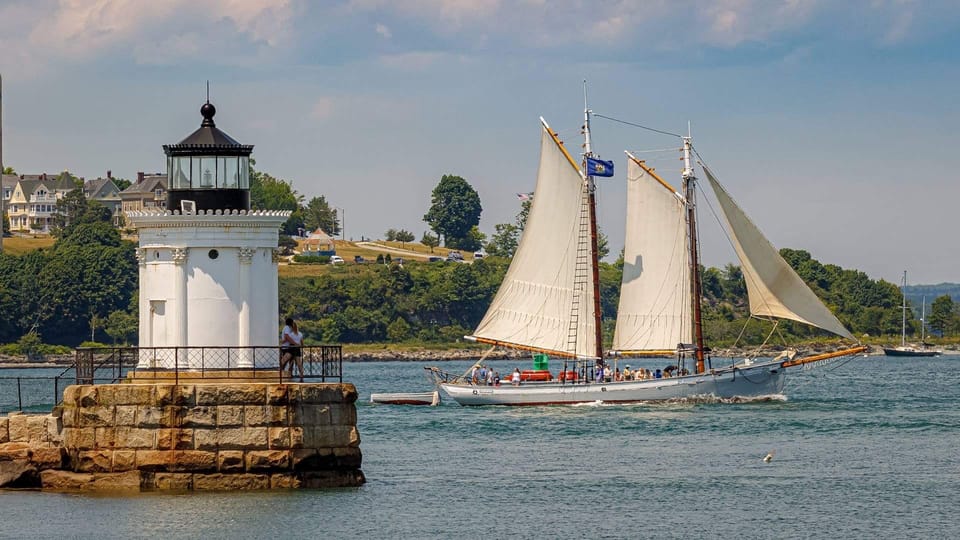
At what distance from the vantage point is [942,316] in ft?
633

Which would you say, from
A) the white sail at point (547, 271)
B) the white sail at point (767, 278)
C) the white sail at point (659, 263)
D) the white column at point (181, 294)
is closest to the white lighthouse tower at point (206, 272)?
the white column at point (181, 294)

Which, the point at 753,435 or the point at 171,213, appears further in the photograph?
the point at 753,435

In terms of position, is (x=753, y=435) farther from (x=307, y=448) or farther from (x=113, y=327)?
(x=113, y=327)

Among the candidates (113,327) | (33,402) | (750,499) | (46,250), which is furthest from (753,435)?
(46,250)

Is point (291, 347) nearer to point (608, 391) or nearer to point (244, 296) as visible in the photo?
point (244, 296)

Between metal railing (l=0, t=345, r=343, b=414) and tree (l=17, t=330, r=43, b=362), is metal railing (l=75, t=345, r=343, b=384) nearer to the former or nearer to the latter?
metal railing (l=0, t=345, r=343, b=414)

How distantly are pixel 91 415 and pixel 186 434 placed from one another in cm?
166

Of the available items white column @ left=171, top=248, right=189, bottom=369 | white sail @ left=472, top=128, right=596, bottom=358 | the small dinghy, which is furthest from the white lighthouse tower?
the small dinghy

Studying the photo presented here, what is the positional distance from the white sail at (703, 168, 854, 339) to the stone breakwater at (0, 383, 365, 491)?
40.0 metres

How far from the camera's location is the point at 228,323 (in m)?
30.0

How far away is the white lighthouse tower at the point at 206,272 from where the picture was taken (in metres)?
29.8

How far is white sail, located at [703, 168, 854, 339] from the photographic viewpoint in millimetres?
66875

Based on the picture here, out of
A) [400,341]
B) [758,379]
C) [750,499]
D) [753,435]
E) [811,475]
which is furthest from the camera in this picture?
[400,341]

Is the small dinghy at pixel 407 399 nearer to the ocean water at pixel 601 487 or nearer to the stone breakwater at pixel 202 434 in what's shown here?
the ocean water at pixel 601 487
